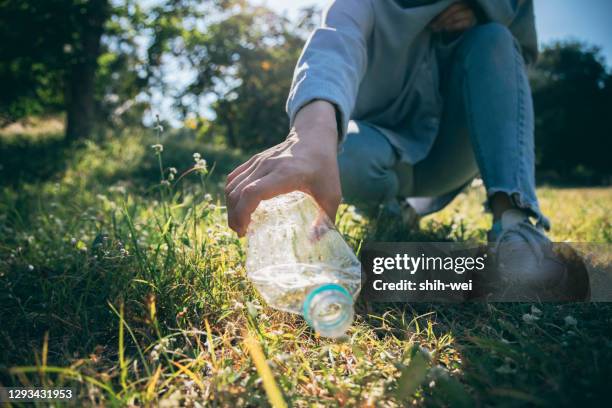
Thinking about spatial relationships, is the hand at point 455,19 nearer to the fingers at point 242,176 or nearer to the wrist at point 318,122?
the wrist at point 318,122

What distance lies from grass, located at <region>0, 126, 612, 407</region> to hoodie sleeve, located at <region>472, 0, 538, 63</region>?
1337mm

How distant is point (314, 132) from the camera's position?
129 cm

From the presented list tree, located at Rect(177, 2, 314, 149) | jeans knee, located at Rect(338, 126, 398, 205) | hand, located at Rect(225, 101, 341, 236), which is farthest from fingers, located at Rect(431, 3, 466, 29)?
tree, located at Rect(177, 2, 314, 149)

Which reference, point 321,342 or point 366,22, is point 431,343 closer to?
point 321,342

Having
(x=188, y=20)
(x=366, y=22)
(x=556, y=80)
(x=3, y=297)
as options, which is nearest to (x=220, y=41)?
(x=188, y=20)

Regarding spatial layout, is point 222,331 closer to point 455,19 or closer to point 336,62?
point 336,62

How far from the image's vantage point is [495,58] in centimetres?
210

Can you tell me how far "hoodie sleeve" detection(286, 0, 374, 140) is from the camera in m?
1.43

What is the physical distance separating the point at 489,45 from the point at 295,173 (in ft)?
4.95

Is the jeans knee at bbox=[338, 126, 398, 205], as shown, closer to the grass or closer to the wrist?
the grass

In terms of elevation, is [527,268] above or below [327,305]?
below

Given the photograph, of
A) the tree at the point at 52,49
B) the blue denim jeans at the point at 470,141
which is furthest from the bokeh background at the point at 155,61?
the blue denim jeans at the point at 470,141

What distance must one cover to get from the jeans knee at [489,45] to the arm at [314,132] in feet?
2.18

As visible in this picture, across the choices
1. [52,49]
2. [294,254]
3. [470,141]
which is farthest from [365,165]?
[52,49]
